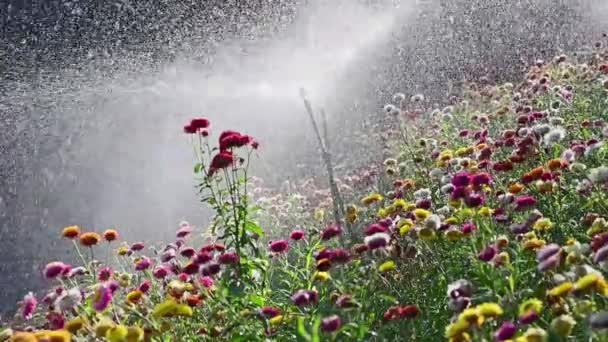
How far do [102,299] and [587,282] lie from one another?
137 centimetres

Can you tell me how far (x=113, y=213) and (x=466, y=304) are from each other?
673cm

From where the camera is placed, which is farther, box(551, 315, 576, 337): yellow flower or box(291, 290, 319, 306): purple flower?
box(291, 290, 319, 306): purple flower

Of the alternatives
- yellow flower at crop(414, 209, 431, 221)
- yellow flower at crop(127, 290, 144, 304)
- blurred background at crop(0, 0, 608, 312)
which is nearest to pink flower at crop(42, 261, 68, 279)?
yellow flower at crop(127, 290, 144, 304)

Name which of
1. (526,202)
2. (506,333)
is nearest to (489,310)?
(506,333)

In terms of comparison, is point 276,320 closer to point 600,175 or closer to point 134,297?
point 134,297

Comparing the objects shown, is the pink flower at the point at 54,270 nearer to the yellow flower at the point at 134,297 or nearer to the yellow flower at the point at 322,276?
the yellow flower at the point at 134,297

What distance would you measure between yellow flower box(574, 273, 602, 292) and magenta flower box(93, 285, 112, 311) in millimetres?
1333

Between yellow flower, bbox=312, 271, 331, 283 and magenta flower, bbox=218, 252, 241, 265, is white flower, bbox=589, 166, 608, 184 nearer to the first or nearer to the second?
yellow flower, bbox=312, 271, 331, 283

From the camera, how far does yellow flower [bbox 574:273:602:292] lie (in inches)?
69.6

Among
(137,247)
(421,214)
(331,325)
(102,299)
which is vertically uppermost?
(137,247)

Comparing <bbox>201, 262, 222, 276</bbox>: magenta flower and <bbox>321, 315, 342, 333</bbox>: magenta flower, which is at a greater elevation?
<bbox>201, 262, 222, 276</bbox>: magenta flower

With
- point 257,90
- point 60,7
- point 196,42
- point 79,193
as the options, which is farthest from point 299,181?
point 60,7

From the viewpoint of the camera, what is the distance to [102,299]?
244 cm

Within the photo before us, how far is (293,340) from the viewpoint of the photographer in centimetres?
278
